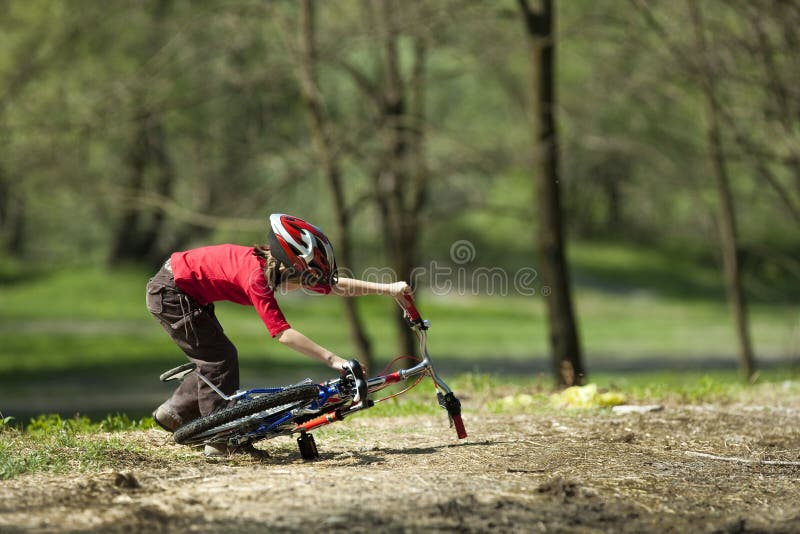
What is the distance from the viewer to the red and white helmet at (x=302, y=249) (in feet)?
19.3

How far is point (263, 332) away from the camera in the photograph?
2730 cm

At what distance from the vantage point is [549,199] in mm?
12172

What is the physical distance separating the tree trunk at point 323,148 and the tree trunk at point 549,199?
2.86 meters

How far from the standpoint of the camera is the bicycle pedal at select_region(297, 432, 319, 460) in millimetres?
6043

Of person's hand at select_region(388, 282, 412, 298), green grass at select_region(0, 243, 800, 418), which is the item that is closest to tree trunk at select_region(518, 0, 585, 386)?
green grass at select_region(0, 243, 800, 418)

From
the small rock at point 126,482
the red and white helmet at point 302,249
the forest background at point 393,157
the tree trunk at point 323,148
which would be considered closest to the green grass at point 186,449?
the small rock at point 126,482

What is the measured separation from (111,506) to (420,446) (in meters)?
2.29

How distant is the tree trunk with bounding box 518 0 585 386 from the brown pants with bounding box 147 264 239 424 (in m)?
6.41

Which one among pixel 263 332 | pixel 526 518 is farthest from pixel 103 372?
pixel 526 518

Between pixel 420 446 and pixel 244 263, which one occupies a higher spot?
pixel 244 263

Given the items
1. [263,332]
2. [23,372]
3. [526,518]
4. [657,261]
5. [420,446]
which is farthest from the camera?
[657,261]

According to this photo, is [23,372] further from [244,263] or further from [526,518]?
[526,518]

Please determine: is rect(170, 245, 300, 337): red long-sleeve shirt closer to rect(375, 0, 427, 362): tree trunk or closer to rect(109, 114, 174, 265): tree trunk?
rect(375, 0, 427, 362): tree trunk

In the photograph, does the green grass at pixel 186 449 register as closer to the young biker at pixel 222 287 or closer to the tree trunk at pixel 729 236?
the young biker at pixel 222 287
